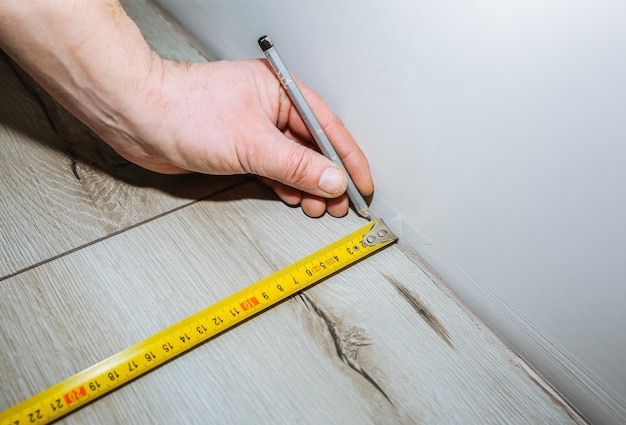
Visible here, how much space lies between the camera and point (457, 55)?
0.55 metres

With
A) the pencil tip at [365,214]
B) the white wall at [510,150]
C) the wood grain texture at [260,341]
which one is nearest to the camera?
the white wall at [510,150]

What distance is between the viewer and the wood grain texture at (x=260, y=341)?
579 millimetres

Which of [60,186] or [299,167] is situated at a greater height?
[299,167]

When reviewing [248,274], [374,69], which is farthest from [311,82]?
[248,274]

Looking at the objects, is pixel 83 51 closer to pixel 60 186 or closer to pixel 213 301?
pixel 60 186

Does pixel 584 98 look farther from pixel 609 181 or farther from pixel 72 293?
pixel 72 293

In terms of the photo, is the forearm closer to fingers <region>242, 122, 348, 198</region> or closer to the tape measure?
fingers <region>242, 122, 348, 198</region>

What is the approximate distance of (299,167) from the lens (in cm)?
70

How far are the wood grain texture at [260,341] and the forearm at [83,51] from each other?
0.24 meters

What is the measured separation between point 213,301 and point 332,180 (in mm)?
281

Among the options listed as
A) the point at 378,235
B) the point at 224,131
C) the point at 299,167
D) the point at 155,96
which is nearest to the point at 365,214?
the point at 378,235

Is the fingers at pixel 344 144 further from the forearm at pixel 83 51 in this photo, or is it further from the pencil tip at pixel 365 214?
the forearm at pixel 83 51

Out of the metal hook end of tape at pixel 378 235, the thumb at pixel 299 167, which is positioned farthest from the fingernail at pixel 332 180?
the metal hook end of tape at pixel 378 235

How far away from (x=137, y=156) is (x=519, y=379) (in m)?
0.75
